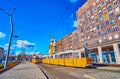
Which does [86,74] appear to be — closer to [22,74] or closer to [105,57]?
[22,74]

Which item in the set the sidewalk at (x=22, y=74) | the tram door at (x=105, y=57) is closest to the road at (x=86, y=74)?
the sidewalk at (x=22, y=74)

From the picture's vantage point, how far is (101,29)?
38.5 meters

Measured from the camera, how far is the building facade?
32469mm

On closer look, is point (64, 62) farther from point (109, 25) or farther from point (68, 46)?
point (68, 46)

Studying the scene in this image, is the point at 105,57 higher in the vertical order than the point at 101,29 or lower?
lower

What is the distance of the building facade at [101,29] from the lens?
107 ft

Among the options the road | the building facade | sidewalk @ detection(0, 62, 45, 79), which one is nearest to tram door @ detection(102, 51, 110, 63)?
the building facade

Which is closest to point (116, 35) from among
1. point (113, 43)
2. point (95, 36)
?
point (113, 43)

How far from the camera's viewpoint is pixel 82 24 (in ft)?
165

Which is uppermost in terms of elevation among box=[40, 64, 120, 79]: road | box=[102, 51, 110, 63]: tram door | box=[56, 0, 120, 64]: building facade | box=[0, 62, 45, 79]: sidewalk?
box=[56, 0, 120, 64]: building facade

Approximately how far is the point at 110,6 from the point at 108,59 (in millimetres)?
15911

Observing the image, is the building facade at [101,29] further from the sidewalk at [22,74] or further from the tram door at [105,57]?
the sidewalk at [22,74]

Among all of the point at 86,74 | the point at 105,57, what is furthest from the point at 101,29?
the point at 86,74

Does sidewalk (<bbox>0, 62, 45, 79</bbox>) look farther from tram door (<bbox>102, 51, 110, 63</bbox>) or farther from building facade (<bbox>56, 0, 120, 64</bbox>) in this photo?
tram door (<bbox>102, 51, 110, 63</bbox>)
